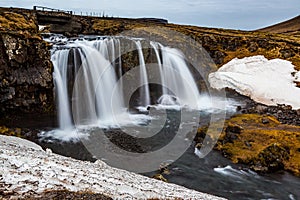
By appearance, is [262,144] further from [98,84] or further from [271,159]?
[98,84]

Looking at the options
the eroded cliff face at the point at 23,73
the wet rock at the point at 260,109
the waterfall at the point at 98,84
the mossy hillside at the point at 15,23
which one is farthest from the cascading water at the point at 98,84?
the wet rock at the point at 260,109

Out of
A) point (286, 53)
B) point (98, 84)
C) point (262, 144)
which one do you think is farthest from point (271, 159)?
point (286, 53)

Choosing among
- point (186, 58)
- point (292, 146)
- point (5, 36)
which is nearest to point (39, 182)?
point (292, 146)

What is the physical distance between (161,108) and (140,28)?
69.2 ft

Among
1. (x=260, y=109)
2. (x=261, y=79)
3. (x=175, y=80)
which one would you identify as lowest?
(x=260, y=109)

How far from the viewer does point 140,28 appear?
148 ft

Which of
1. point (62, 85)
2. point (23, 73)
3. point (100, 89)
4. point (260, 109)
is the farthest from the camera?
point (260, 109)

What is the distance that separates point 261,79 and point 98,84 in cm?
1929

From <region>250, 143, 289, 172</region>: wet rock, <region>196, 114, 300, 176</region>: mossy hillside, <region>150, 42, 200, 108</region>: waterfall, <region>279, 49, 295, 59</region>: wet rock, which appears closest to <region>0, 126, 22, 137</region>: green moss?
<region>196, 114, 300, 176</region>: mossy hillside

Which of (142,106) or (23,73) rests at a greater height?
(23,73)

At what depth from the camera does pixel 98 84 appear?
2616 centimetres

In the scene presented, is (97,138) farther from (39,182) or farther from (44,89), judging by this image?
(39,182)

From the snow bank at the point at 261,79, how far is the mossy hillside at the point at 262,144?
789 cm

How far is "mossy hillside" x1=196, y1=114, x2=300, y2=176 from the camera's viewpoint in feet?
54.3
